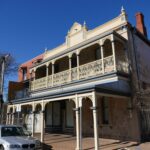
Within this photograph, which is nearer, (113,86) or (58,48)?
(113,86)

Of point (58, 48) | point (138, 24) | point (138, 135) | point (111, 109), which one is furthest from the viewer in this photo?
point (58, 48)

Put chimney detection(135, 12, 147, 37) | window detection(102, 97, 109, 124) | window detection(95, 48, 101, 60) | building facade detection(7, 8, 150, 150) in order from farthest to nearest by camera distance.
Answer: chimney detection(135, 12, 147, 37), window detection(95, 48, 101, 60), window detection(102, 97, 109, 124), building facade detection(7, 8, 150, 150)

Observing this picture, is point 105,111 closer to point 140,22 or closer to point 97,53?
point 97,53

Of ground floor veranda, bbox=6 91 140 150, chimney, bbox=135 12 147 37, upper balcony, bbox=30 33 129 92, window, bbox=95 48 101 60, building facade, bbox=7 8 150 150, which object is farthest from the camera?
chimney, bbox=135 12 147 37

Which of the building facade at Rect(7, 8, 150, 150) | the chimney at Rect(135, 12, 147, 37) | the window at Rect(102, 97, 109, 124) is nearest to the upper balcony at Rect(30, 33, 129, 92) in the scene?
the building facade at Rect(7, 8, 150, 150)

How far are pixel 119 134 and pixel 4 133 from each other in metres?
7.97

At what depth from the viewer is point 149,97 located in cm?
1390

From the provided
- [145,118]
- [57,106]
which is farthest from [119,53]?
[57,106]

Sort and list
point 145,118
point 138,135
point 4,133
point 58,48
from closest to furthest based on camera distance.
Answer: point 4,133 < point 138,135 < point 145,118 < point 58,48

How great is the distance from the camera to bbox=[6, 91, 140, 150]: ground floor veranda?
1164 cm

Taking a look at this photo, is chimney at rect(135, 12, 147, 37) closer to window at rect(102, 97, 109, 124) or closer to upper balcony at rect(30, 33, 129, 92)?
upper balcony at rect(30, 33, 129, 92)


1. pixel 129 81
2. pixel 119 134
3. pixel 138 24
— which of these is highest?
pixel 138 24

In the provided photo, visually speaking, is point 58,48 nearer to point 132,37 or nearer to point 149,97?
point 132,37

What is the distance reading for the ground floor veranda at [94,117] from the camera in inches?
458
